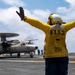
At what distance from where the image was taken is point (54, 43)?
6.65 m

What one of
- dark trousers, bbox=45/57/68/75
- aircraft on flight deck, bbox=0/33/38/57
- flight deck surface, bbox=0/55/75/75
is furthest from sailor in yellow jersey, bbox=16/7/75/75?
aircraft on flight deck, bbox=0/33/38/57

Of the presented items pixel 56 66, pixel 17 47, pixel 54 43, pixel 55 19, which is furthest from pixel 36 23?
pixel 17 47

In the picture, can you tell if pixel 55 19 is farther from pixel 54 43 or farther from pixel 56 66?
pixel 56 66

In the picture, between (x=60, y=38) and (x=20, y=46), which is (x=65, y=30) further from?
(x=20, y=46)

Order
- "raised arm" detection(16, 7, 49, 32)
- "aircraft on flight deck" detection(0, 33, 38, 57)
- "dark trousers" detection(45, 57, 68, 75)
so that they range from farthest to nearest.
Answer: "aircraft on flight deck" detection(0, 33, 38, 57) → "raised arm" detection(16, 7, 49, 32) → "dark trousers" detection(45, 57, 68, 75)

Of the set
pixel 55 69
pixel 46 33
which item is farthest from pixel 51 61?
pixel 46 33

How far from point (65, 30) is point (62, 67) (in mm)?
877

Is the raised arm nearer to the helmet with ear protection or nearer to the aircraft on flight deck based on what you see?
the helmet with ear protection

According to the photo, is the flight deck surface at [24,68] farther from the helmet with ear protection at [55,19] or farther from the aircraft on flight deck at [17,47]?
the aircraft on flight deck at [17,47]

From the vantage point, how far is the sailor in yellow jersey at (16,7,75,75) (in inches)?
258

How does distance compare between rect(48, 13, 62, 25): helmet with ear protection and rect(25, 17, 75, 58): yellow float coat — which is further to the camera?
rect(48, 13, 62, 25): helmet with ear protection

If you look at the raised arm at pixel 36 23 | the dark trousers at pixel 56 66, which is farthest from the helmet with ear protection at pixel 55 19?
the dark trousers at pixel 56 66

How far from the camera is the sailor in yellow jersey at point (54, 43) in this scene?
6.55m

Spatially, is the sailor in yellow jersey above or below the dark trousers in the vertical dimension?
above
